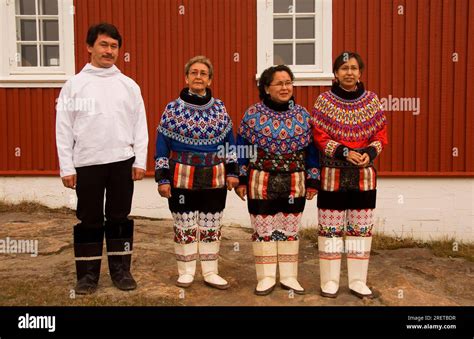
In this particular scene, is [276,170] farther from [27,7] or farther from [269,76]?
[27,7]

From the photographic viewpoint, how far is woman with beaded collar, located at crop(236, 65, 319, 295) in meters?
Answer: 4.11

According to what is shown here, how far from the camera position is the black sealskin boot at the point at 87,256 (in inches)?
163

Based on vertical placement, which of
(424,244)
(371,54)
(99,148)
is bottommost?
(424,244)

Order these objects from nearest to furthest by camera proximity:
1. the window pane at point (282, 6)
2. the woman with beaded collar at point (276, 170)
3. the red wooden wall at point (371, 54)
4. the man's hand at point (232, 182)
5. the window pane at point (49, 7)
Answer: the woman with beaded collar at point (276, 170) < the man's hand at point (232, 182) < the red wooden wall at point (371, 54) < the window pane at point (282, 6) < the window pane at point (49, 7)

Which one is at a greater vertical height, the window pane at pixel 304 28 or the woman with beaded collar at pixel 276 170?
the window pane at pixel 304 28

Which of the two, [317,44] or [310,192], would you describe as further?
[317,44]

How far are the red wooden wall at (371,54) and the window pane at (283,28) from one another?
1.08 feet

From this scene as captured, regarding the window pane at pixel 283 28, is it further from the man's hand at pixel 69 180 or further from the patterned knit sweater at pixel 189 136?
the man's hand at pixel 69 180

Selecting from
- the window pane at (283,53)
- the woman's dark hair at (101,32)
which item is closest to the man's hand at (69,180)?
the woman's dark hair at (101,32)

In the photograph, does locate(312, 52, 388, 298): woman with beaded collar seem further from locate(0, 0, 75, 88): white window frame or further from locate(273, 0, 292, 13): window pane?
locate(0, 0, 75, 88): white window frame

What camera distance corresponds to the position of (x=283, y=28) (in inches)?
293

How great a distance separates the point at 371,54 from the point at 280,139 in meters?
3.77

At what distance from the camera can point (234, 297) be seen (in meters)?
4.25

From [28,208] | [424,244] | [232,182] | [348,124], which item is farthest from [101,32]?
[424,244]
